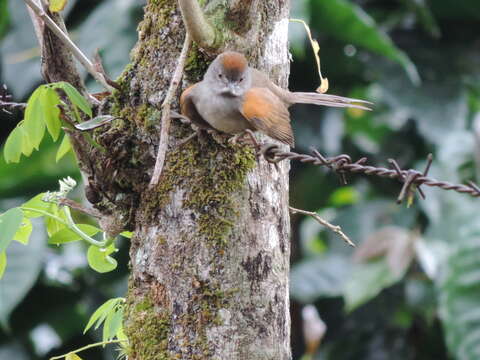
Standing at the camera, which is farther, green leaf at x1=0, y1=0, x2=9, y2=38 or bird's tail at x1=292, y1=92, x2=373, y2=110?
green leaf at x1=0, y1=0, x2=9, y2=38

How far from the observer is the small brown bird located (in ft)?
7.32

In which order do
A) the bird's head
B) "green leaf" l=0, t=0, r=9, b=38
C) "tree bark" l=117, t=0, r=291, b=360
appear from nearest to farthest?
"tree bark" l=117, t=0, r=291, b=360 < the bird's head < "green leaf" l=0, t=0, r=9, b=38

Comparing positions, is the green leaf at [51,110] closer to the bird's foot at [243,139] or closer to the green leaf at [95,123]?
the green leaf at [95,123]

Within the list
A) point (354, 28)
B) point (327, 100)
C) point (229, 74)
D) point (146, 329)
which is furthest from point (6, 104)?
point (354, 28)

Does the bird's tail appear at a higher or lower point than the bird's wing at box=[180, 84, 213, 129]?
higher

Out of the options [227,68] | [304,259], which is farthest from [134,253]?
[304,259]

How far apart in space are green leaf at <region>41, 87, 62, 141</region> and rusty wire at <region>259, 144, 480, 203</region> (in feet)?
2.13

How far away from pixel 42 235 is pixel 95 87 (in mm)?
1200

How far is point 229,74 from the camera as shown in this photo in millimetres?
2250

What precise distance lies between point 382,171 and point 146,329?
856 mm

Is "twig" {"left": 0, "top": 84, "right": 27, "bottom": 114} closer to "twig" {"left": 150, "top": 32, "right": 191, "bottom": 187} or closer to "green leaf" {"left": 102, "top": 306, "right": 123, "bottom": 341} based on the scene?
"twig" {"left": 150, "top": 32, "right": 191, "bottom": 187}

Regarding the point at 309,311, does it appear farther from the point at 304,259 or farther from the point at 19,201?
the point at 19,201

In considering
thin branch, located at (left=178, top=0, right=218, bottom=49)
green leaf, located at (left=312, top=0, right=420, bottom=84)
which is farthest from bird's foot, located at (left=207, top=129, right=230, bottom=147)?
green leaf, located at (left=312, top=0, right=420, bottom=84)

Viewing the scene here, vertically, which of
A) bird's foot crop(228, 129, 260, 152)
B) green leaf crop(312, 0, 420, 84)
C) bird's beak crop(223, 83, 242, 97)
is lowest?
bird's foot crop(228, 129, 260, 152)
